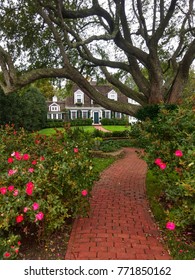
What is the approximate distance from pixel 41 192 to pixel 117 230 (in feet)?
5.20

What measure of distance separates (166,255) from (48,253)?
1.80 m

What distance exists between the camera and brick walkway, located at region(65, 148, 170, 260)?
3676 mm

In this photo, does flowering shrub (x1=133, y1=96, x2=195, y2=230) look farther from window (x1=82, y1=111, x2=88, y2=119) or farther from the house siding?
window (x1=82, y1=111, x2=88, y2=119)

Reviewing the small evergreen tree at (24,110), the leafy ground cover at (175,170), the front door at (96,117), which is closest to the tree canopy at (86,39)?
the leafy ground cover at (175,170)

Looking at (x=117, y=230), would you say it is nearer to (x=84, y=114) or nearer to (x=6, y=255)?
(x=6, y=255)

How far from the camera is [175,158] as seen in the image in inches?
187

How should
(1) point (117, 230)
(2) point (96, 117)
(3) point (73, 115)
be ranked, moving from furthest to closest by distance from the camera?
(3) point (73, 115)
(2) point (96, 117)
(1) point (117, 230)

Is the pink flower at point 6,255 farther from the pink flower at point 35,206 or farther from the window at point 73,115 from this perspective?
the window at point 73,115

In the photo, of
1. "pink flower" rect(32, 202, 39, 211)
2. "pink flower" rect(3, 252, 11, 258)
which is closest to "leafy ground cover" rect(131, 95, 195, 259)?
"pink flower" rect(32, 202, 39, 211)

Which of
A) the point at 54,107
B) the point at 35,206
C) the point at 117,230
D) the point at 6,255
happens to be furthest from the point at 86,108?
the point at 6,255

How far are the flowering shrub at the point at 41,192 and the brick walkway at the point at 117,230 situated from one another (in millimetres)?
433

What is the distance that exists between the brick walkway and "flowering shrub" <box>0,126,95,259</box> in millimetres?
433

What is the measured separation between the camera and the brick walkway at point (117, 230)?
3676 millimetres

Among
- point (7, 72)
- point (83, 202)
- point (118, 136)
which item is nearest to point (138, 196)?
point (83, 202)
